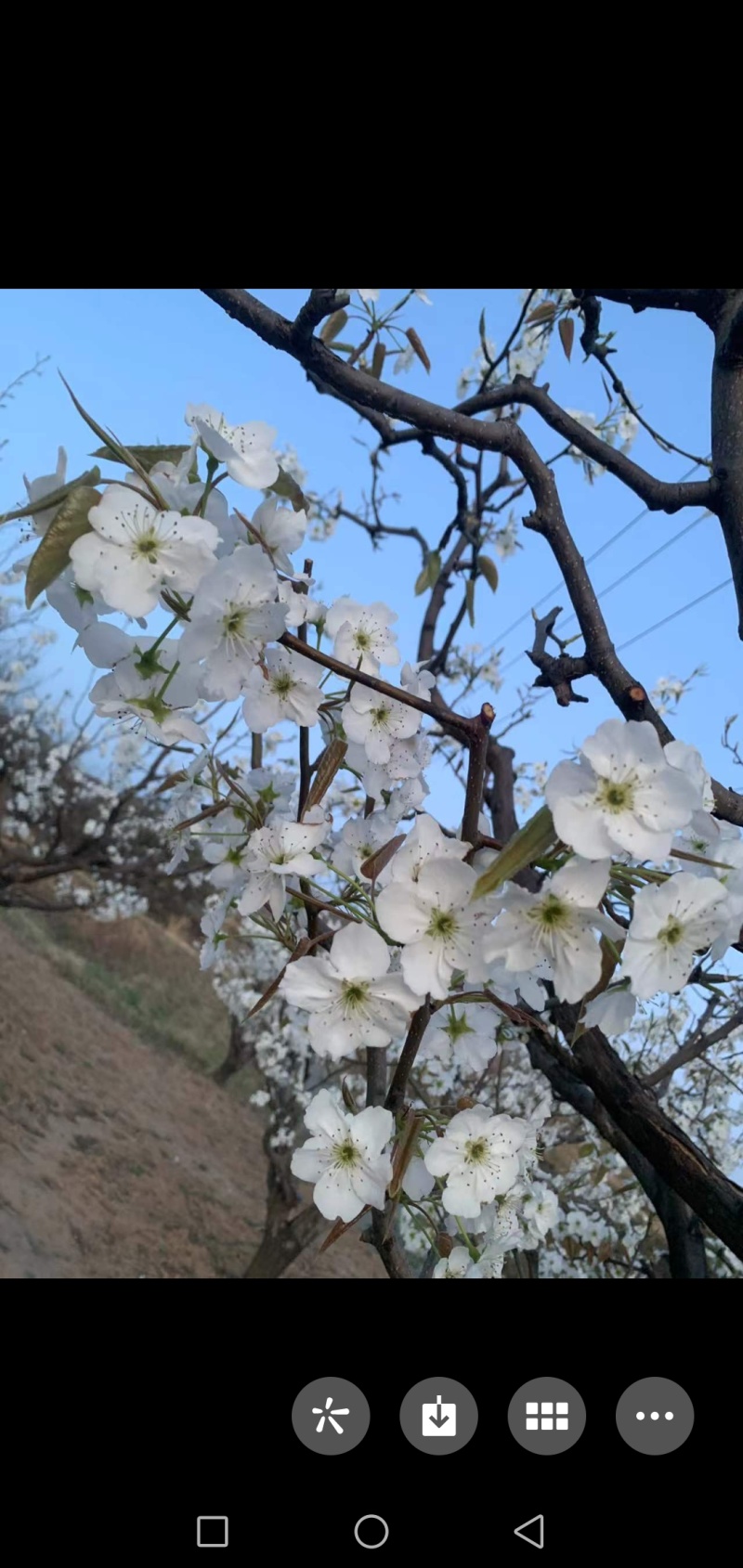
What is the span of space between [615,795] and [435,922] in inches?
4.1

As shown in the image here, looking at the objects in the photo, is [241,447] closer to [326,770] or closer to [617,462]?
[326,770]

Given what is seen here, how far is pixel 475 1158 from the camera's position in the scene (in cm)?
64

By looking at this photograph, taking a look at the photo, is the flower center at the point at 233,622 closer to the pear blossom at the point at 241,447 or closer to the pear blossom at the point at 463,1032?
the pear blossom at the point at 241,447

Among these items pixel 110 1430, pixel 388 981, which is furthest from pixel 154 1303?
pixel 388 981

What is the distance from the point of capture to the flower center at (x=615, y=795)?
40 cm

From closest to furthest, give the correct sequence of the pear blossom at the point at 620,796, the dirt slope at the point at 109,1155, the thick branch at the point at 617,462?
1. the pear blossom at the point at 620,796
2. the thick branch at the point at 617,462
3. the dirt slope at the point at 109,1155

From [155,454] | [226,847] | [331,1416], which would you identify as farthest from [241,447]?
[331,1416]

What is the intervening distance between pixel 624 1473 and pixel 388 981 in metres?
0.22

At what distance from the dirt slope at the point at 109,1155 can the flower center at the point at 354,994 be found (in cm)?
287

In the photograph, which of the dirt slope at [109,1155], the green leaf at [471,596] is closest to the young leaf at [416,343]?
the green leaf at [471,596]

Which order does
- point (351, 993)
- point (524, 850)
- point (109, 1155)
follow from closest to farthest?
point (524, 850), point (351, 993), point (109, 1155)

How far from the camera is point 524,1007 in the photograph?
0.84 m

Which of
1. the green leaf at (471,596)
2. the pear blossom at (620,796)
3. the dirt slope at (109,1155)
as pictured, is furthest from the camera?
the dirt slope at (109,1155)
